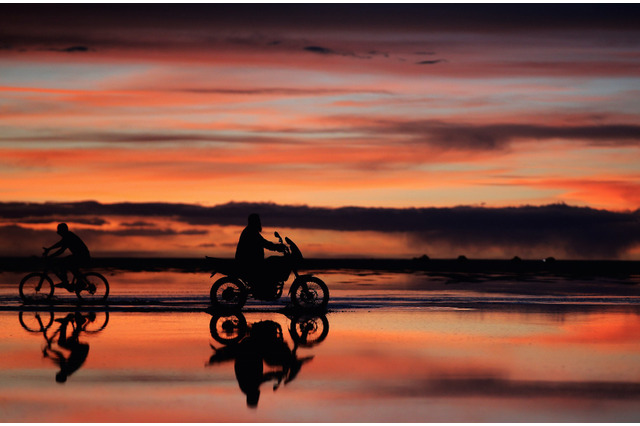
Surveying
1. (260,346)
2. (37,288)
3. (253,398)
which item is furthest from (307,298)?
(253,398)

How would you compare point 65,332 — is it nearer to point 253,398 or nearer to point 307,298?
point 307,298

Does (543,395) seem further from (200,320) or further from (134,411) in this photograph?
(200,320)

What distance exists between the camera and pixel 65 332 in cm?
1625

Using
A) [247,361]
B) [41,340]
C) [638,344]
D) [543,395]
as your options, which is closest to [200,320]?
[41,340]

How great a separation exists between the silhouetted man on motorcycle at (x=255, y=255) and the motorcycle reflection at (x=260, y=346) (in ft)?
3.31

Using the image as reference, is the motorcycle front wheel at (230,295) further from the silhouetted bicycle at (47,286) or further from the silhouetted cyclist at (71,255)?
the silhouetted cyclist at (71,255)

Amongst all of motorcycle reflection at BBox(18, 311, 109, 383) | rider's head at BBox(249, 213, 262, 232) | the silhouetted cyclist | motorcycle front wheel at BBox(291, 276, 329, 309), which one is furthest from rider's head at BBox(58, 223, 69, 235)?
motorcycle front wheel at BBox(291, 276, 329, 309)

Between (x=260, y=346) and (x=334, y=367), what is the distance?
99.3 inches

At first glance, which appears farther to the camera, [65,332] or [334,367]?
[65,332]

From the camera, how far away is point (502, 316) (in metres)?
19.5

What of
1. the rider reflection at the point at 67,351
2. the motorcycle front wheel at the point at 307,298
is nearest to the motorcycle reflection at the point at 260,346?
the motorcycle front wheel at the point at 307,298

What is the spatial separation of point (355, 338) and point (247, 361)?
3162 mm

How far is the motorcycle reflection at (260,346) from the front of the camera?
1106cm

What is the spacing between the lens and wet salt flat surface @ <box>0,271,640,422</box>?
904 cm
